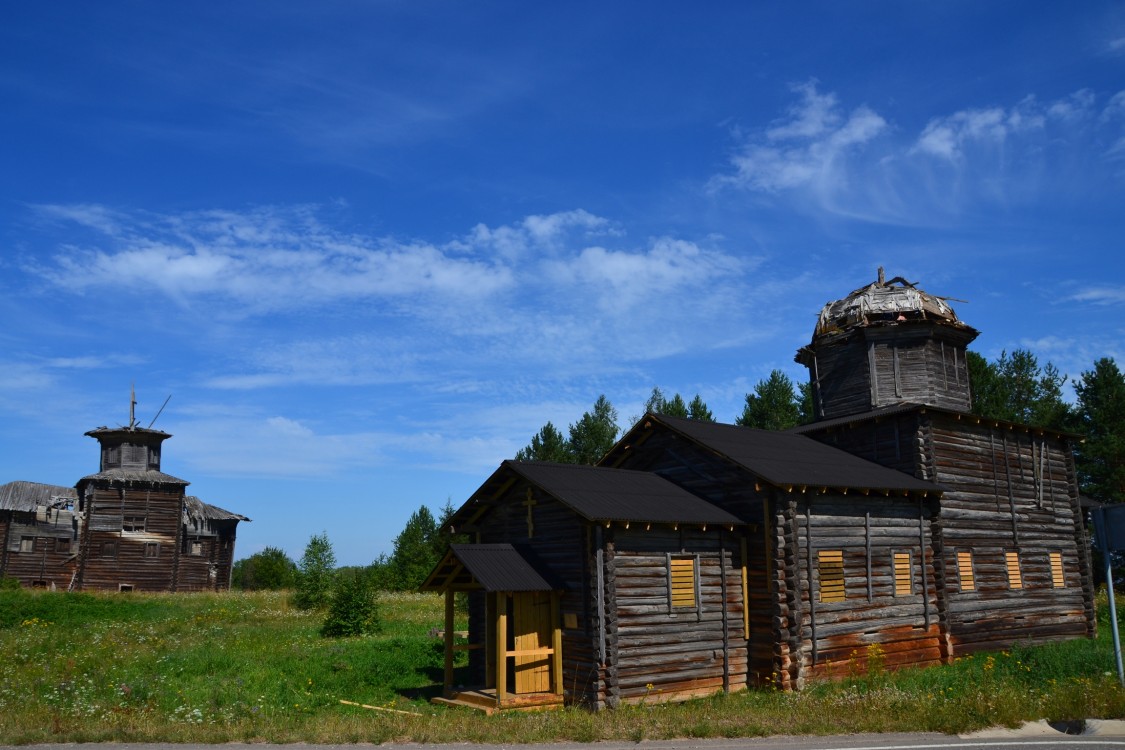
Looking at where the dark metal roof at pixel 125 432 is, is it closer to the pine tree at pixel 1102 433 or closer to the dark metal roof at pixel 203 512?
the dark metal roof at pixel 203 512

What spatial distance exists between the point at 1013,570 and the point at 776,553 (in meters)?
11.0

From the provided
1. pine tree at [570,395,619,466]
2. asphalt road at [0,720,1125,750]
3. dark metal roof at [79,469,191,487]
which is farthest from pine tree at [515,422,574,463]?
asphalt road at [0,720,1125,750]

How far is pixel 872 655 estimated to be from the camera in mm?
Answer: 18953

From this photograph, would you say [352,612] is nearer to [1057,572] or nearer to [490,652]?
[490,652]

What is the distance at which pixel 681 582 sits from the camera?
66.7ft

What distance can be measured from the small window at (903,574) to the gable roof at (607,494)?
5.63m

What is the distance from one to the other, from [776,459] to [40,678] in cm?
1875

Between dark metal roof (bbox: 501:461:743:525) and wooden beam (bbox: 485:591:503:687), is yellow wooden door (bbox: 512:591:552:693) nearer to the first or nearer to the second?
wooden beam (bbox: 485:591:503:687)

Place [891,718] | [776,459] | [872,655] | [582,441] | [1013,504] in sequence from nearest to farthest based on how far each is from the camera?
[891,718] < [872,655] < [776,459] < [1013,504] < [582,441]

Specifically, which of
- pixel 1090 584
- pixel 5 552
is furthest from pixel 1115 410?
pixel 5 552

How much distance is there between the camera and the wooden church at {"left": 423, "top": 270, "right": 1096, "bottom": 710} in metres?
19.6

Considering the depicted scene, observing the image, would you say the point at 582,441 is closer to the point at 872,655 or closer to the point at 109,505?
the point at 109,505

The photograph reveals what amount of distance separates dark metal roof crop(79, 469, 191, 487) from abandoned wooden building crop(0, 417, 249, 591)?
6 centimetres

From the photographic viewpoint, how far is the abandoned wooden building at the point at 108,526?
4994 cm
